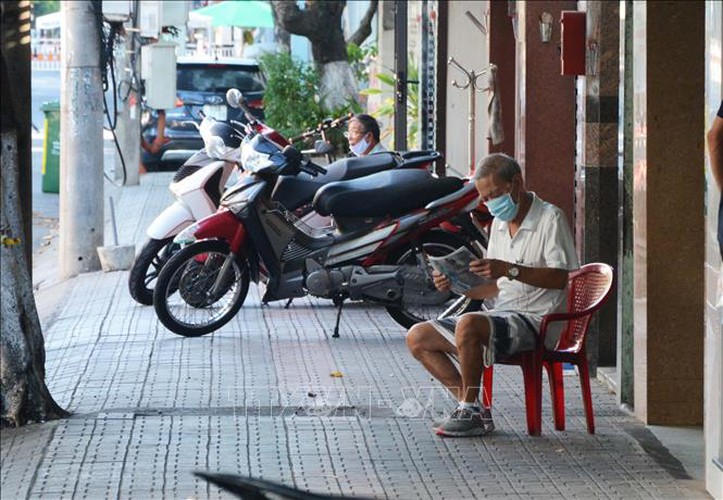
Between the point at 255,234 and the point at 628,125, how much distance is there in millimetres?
2985

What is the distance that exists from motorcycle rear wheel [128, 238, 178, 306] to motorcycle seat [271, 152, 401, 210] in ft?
3.21

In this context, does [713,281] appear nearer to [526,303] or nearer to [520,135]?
[526,303]

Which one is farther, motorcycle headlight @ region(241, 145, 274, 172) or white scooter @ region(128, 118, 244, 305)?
white scooter @ region(128, 118, 244, 305)

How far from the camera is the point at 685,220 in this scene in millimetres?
7570

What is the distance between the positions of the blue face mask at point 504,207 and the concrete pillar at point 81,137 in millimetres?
7035

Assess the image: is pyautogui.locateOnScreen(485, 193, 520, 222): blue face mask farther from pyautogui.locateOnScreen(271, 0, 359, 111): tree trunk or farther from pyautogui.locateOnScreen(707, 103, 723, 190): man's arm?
pyautogui.locateOnScreen(271, 0, 359, 111): tree trunk

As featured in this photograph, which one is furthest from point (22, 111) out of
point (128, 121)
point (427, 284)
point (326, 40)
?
point (326, 40)

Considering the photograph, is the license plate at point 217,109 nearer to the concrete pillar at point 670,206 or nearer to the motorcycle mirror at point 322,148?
the motorcycle mirror at point 322,148

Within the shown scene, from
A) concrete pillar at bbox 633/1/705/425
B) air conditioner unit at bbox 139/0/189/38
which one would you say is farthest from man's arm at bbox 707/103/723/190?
air conditioner unit at bbox 139/0/189/38

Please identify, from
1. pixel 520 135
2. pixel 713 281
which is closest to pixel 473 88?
pixel 520 135

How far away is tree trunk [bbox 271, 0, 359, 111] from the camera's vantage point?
908 inches

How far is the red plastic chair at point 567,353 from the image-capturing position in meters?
7.18

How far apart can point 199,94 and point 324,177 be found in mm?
13074

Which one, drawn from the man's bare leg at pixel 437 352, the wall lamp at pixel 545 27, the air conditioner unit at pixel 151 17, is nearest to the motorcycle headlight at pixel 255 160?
the wall lamp at pixel 545 27
